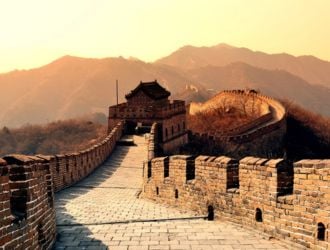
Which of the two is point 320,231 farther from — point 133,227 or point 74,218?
point 74,218

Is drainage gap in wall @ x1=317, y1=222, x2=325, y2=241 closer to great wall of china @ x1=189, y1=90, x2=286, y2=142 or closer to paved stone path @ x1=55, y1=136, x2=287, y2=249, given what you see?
paved stone path @ x1=55, y1=136, x2=287, y2=249

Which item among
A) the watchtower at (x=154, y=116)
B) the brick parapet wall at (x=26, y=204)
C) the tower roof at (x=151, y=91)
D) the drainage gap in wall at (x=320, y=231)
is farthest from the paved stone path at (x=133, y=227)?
the tower roof at (x=151, y=91)

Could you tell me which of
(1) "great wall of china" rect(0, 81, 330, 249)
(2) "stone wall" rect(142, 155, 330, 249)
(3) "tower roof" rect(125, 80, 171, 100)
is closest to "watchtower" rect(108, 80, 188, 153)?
(3) "tower roof" rect(125, 80, 171, 100)

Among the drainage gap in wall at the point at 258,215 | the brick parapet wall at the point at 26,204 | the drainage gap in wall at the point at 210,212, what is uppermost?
the brick parapet wall at the point at 26,204

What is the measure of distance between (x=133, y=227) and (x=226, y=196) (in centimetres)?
190

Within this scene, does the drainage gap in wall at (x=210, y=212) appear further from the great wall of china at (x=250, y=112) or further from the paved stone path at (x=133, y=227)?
the great wall of china at (x=250, y=112)

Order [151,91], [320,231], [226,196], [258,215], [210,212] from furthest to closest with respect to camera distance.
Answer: [151,91], [210,212], [226,196], [258,215], [320,231]

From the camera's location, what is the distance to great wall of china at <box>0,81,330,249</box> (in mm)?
5680

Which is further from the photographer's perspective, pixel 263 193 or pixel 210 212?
pixel 210 212

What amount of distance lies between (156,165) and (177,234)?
5.22 meters

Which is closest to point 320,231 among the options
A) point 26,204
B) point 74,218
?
point 26,204

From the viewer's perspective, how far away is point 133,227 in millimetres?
8289

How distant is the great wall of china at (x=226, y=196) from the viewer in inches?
224

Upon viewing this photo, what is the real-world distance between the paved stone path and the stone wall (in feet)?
0.91
